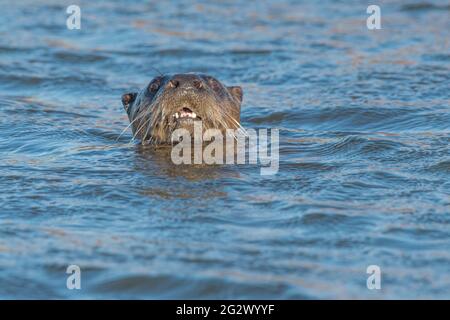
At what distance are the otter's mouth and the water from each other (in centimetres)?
36

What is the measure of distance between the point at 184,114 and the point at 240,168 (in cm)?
54

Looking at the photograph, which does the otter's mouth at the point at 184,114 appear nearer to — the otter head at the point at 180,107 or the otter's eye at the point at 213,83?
the otter head at the point at 180,107

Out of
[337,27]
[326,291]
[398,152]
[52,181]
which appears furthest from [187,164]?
[337,27]

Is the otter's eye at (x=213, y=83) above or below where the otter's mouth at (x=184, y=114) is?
above

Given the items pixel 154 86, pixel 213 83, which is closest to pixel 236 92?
pixel 213 83

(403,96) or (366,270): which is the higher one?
(403,96)

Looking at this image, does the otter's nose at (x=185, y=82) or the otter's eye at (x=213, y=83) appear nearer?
the otter's nose at (x=185, y=82)

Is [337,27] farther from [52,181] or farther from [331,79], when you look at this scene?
[52,181]

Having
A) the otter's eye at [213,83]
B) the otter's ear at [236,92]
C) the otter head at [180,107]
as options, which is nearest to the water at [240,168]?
the otter head at [180,107]

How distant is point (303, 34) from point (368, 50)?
1039 millimetres

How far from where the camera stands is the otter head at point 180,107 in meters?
7.25

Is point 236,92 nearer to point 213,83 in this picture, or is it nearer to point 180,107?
point 213,83

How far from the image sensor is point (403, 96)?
9727 millimetres

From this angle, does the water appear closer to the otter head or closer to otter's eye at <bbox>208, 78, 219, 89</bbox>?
the otter head
